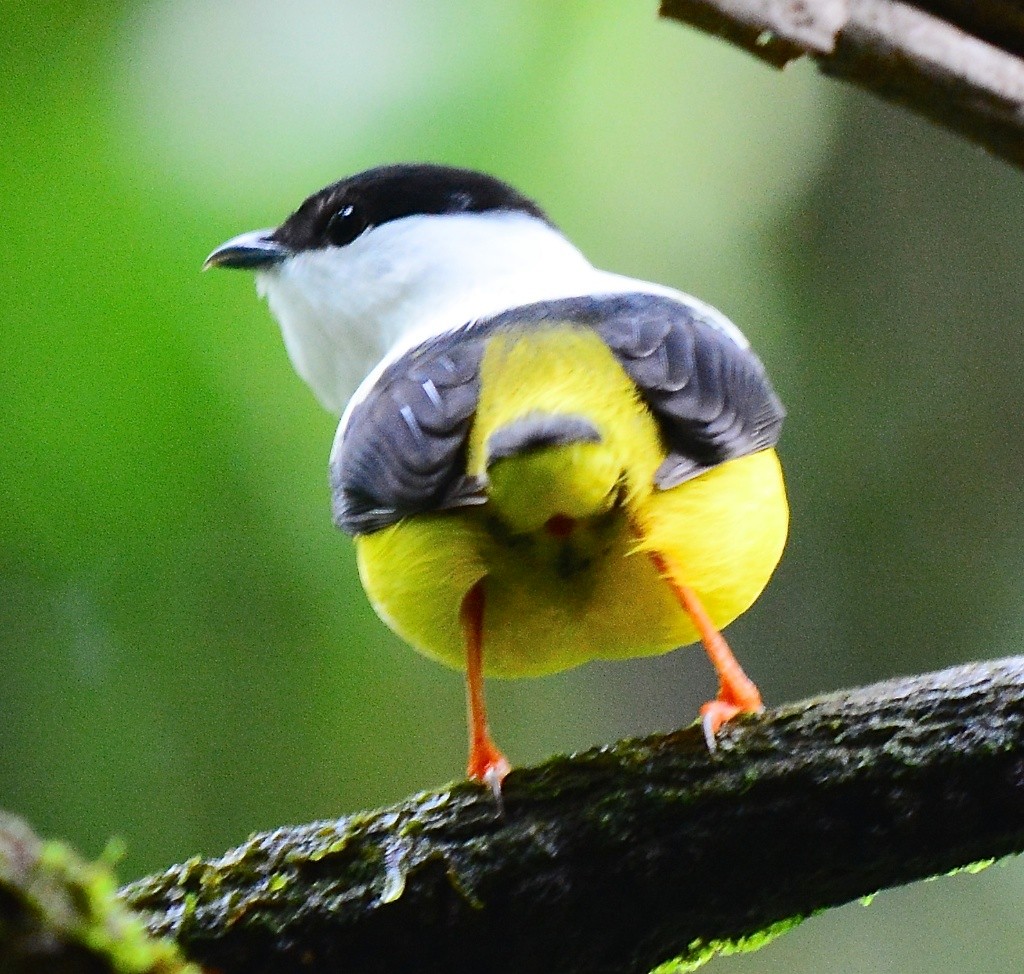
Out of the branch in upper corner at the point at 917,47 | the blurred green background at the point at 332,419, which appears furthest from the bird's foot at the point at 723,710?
the blurred green background at the point at 332,419

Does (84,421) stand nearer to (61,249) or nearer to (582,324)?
(61,249)

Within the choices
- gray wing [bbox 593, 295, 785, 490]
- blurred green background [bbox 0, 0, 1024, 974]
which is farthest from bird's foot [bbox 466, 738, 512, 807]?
blurred green background [bbox 0, 0, 1024, 974]

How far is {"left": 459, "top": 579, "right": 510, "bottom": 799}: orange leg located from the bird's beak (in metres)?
1.12

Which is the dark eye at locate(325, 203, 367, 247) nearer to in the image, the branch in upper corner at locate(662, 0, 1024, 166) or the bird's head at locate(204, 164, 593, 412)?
the bird's head at locate(204, 164, 593, 412)

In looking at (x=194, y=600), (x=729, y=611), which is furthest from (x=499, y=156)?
(x=729, y=611)

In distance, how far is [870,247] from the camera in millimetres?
4152

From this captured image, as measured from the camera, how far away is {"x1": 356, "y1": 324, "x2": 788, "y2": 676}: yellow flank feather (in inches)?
65.5

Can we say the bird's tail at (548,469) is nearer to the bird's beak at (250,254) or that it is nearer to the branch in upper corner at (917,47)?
the branch in upper corner at (917,47)

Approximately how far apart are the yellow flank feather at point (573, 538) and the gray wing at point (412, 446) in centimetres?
3

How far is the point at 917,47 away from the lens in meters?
1.93

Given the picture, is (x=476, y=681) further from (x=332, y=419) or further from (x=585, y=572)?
(x=332, y=419)

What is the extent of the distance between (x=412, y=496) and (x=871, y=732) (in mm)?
665

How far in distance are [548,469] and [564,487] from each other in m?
0.03

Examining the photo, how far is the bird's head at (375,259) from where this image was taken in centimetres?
265
